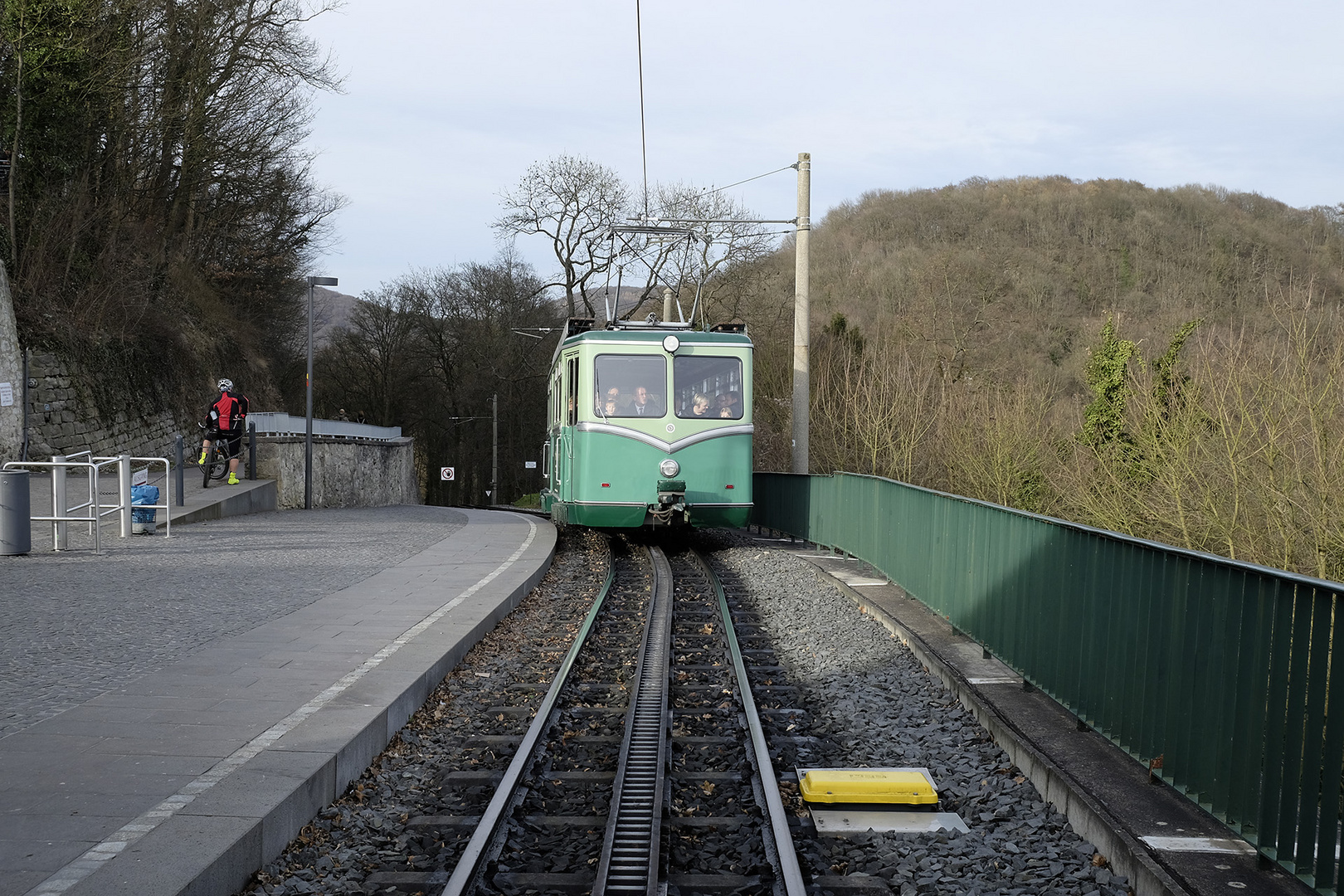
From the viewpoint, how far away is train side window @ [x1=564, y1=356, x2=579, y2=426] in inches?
617

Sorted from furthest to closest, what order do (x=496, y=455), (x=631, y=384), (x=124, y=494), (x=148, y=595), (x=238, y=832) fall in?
1. (x=496, y=455)
2. (x=631, y=384)
3. (x=124, y=494)
4. (x=148, y=595)
5. (x=238, y=832)

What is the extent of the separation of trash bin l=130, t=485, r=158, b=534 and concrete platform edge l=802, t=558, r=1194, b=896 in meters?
11.2

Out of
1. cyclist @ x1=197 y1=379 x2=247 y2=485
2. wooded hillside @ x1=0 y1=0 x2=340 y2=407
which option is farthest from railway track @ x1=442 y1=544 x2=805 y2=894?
wooded hillside @ x1=0 y1=0 x2=340 y2=407

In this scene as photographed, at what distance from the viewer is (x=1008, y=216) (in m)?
88.4

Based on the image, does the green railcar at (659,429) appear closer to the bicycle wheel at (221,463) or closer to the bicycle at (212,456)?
the bicycle at (212,456)

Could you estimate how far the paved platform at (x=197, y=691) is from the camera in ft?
13.3

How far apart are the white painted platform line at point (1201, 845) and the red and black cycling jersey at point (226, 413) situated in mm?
18587

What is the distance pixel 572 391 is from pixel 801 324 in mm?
4873

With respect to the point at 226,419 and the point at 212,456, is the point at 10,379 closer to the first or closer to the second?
the point at 212,456

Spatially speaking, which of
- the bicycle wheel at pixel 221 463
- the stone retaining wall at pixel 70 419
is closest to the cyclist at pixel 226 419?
the bicycle wheel at pixel 221 463

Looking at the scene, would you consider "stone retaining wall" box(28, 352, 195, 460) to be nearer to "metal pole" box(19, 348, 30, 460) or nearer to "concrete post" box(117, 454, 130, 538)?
"metal pole" box(19, 348, 30, 460)

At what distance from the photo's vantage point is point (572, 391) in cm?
1602

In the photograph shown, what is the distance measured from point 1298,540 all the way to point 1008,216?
80252 millimetres

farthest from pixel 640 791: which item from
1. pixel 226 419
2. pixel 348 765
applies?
pixel 226 419
